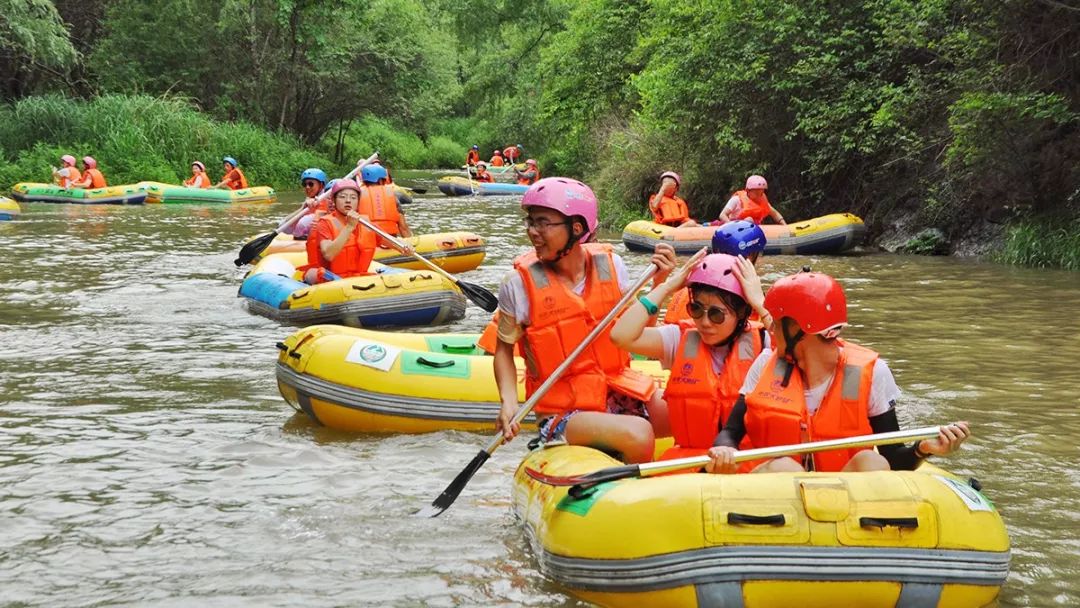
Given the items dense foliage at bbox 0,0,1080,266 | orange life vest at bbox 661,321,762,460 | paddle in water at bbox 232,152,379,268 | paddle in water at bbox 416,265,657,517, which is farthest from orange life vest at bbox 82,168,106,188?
orange life vest at bbox 661,321,762,460

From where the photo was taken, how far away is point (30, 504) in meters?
4.86

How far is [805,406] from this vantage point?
12.2ft

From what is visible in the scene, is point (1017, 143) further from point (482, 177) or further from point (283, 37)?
point (283, 37)

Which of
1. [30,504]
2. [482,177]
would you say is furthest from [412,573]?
[482,177]

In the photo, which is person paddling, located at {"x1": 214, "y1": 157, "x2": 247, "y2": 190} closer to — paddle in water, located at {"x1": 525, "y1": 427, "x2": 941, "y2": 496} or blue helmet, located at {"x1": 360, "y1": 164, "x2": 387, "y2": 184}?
blue helmet, located at {"x1": 360, "y1": 164, "x2": 387, "y2": 184}

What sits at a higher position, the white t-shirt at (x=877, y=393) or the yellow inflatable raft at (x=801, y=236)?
the white t-shirt at (x=877, y=393)

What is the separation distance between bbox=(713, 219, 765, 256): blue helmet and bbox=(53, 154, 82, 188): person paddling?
18.8 metres

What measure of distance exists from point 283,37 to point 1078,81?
21.8 m

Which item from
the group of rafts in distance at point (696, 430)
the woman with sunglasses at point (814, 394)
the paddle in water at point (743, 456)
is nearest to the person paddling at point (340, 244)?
the group of rafts in distance at point (696, 430)

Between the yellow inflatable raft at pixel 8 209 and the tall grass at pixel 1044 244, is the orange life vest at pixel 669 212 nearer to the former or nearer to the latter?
the tall grass at pixel 1044 244

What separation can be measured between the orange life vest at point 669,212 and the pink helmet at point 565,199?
34.6ft

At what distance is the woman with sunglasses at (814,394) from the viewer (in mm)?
3650

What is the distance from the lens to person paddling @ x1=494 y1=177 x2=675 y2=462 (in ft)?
13.7

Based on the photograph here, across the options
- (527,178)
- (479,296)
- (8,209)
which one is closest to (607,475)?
(479,296)
